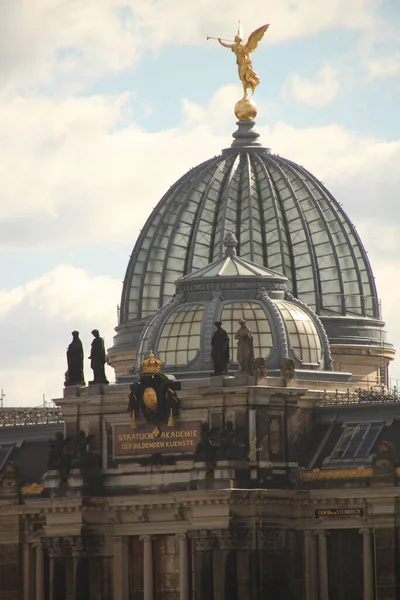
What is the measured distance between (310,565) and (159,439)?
34.2ft

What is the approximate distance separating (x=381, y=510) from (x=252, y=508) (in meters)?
6.88

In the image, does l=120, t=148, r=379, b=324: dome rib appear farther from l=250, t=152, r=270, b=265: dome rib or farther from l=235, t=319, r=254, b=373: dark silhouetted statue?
l=235, t=319, r=254, b=373: dark silhouetted statue

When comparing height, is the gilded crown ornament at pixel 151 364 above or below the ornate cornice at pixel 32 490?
above

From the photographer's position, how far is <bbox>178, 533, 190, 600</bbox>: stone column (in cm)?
16112

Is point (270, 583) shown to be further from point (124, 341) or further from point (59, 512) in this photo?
point (124, 341)

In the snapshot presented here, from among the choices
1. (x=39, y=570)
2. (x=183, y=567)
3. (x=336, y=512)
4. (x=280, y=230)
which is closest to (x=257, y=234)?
(x=280, y=230)

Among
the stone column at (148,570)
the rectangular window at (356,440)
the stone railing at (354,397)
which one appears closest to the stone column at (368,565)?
the rectangular window at (356,440)

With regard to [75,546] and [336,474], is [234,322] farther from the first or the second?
[75,546]

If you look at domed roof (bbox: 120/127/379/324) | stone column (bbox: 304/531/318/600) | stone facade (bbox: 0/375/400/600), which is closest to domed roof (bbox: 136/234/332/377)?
stone facade (bbox: 0/375/400/600)

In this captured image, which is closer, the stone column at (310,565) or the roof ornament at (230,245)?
the stone column at (310,565)

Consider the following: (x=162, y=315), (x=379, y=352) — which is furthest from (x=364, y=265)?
(x=162, y=315)

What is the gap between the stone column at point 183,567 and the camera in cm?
16112

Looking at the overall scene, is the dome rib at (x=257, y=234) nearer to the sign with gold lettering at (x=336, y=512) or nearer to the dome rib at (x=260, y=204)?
the dome rib at (x=260, y=204)

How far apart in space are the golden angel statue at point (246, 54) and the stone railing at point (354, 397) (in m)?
27.7
